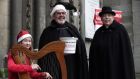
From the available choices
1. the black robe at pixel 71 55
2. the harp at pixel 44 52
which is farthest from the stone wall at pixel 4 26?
the harp at pixel 44 52

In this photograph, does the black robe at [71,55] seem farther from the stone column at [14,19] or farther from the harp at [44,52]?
the stone column at [14,19]

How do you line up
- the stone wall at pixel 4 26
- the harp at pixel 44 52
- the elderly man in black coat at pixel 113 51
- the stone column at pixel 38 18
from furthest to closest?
the stone column at pixel 38 18, the stone wall at pixel 4 26, the elderly man in black coat at pixel 113 51, the harp at pixel 44 52

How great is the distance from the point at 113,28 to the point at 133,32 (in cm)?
1005

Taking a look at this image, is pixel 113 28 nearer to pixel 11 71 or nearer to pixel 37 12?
pixel 11 71

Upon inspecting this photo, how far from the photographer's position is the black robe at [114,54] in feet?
20.4

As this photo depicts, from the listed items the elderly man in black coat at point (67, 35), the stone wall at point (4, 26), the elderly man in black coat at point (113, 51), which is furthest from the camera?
the stone wall at point (4, 26)

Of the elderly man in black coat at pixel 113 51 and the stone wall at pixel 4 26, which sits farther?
the stone wall at pixel 4 26

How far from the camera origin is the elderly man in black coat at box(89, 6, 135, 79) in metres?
6.20

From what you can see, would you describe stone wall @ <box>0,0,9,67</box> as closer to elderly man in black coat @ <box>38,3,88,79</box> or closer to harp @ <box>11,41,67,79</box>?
elderly man in black coat @ <box>38,3,88,79</box>

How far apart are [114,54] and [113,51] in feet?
0.15

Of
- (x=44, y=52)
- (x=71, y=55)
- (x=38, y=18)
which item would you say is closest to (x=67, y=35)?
(x=71, y=55)

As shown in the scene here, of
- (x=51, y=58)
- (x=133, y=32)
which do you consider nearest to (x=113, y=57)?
(x=51, y=58)

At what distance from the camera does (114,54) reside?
20.5 feet

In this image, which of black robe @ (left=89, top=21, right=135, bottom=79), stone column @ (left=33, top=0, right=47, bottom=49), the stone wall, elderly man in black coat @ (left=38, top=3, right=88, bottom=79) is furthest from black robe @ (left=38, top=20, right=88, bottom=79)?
stone column @ (left=33, top=0, right=47, bottom=49)
